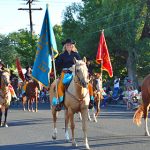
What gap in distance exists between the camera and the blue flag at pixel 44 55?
12812mm

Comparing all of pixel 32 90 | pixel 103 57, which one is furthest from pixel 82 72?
pixel 32 90

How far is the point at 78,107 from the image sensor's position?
38.0ft

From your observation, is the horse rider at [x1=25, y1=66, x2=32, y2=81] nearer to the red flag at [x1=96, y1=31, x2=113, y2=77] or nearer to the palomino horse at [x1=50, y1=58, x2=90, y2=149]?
the red flag at [x1=96, y1=31, x2=113, y2=77]

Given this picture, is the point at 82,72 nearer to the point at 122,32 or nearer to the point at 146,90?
the point at 146,90

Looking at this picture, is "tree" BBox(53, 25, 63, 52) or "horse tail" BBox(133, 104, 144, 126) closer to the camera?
"horse tail" BBox(133, 104, 144, 126)

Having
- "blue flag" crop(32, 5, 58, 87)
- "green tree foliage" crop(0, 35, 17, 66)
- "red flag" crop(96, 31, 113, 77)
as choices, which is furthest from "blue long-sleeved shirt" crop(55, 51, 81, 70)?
"green tree foliage" crop(0, 35, 17, 66)

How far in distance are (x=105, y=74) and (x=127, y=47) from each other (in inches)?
282

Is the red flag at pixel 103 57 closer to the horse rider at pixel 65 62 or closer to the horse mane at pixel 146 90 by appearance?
the horse mane at pixel 146 90

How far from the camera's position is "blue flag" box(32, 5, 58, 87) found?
12.8m

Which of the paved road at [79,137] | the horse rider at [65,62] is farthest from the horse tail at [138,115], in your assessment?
the horse rider at [65,62]

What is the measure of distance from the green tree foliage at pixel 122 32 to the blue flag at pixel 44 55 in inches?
816

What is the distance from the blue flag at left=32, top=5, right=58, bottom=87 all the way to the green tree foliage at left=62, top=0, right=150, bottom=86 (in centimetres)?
2072

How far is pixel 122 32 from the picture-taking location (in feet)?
114

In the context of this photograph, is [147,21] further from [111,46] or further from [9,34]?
[9,34]
